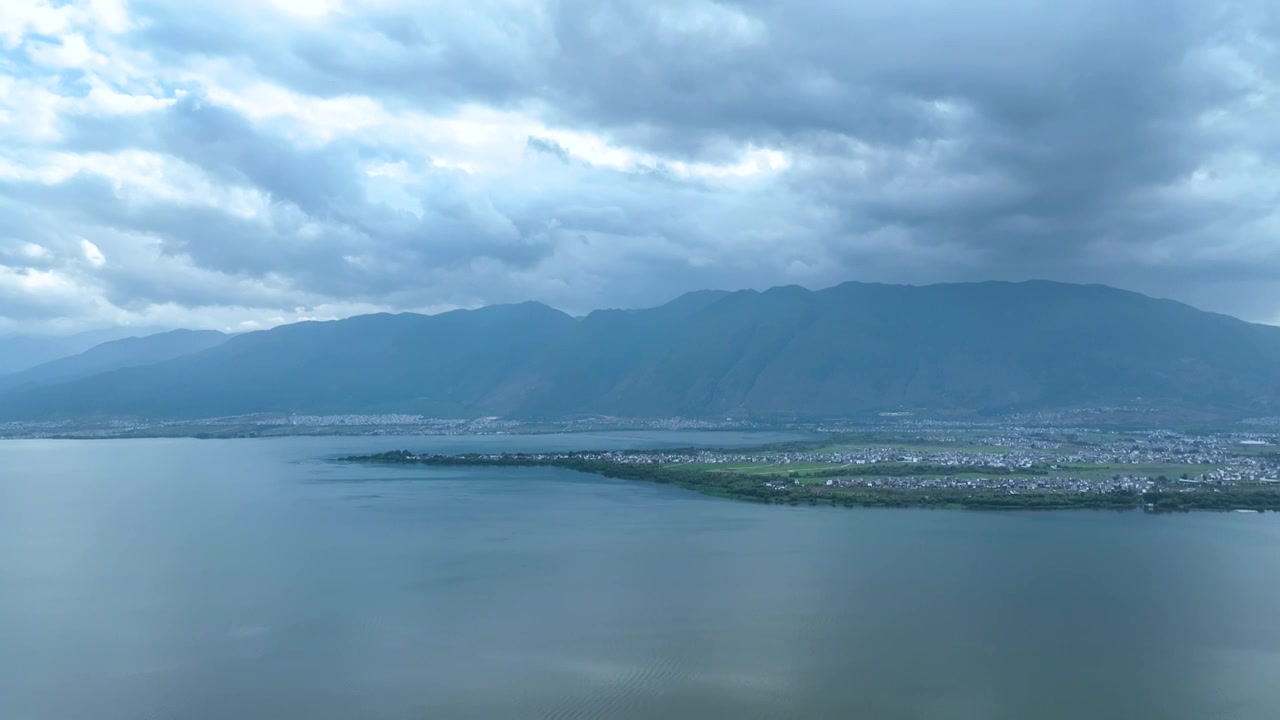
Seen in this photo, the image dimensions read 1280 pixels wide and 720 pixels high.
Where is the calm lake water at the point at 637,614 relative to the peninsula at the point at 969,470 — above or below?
below

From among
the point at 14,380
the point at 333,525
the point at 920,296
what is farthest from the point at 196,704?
the point at 14,380

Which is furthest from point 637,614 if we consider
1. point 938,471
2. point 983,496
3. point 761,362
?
point 761,362

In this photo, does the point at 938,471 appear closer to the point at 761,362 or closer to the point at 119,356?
the point at 761,362

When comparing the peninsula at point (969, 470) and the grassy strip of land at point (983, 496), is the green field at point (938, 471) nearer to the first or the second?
the peninsula at point (969, 470)

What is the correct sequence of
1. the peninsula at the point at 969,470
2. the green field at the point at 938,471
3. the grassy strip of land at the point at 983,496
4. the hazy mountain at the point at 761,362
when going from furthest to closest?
1. the hazy mountain at the point at 761,362
2. the green field at the point at 938,471
3. the peninsula at the point at 969,470
4. the grassy strip of land at the point at 983,496

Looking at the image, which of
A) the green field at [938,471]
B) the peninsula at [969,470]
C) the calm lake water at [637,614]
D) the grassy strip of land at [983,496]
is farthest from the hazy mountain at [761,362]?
the calm lake water at [637,614]

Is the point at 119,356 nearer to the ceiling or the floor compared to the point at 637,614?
nearer to the ceiling
